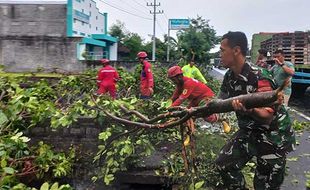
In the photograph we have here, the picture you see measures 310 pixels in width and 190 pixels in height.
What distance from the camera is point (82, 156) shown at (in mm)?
5516

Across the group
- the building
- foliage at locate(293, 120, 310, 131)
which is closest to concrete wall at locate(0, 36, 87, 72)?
the building

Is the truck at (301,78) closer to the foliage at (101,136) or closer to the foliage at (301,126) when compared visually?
the foliage at (301,126)

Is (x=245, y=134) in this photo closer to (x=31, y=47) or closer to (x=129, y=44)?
(x=31, y=47)

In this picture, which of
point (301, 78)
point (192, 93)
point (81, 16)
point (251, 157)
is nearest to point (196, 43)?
point (301, 78)

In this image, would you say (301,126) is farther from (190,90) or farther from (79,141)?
(79,141)

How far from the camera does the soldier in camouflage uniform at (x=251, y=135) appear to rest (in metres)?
3.64

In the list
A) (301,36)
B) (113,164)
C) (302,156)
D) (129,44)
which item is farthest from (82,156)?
(129,44)

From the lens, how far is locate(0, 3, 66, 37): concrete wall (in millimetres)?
32825

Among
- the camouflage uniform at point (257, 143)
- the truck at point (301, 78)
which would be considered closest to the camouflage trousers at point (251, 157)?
the camouflage uniform at point (257, 143)

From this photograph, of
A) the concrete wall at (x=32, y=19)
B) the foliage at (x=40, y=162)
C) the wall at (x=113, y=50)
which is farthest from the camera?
the wall at (x=113, y=50)

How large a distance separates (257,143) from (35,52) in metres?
18.0

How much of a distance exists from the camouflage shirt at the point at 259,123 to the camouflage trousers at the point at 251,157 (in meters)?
0.05

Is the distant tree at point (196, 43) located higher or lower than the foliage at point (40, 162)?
higher

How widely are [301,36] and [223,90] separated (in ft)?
52.1
